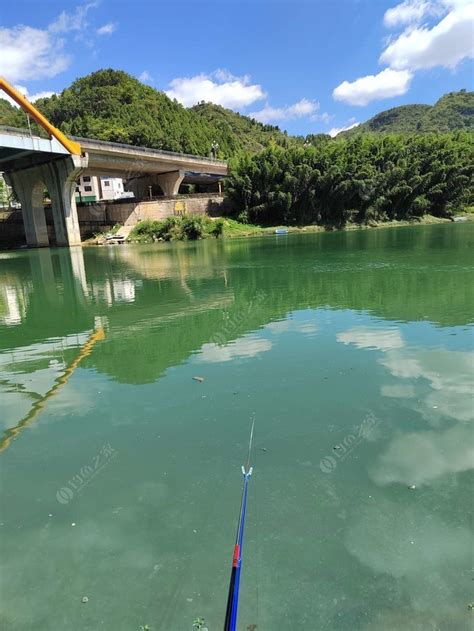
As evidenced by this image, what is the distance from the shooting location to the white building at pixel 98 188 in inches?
3190

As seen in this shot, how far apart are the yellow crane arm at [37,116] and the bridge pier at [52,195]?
1001 mm

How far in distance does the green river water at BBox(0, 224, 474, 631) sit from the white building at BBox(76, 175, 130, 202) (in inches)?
3092

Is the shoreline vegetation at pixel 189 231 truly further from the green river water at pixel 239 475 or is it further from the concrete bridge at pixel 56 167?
the green river water at pixel 239 475

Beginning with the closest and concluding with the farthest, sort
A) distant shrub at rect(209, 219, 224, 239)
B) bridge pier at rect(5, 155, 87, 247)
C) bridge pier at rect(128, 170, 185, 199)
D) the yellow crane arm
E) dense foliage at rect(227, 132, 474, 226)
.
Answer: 1. the yellow crane arm
2. bridge pier at rect(5, 155, 87, 247)
3. distant shrub at rect(209, 219, 224, 239)
4. dense foliage at rect(227, 132, 474, 226)
5. bridge pier at rect(128, 170, 185, 199)

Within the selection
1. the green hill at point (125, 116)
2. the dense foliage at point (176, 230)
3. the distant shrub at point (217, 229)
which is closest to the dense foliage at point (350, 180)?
the distant shrub at point (217, 229)

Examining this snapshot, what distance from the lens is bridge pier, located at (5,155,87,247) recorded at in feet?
140

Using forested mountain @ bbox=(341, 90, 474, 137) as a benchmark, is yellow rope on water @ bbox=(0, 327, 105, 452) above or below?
below

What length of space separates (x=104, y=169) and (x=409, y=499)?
56.9 metres

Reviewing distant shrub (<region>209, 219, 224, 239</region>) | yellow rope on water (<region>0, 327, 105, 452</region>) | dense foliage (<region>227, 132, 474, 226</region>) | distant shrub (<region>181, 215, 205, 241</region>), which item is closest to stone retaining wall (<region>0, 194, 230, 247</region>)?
dense foliage (<region>227, 132, 474, 226</region>)

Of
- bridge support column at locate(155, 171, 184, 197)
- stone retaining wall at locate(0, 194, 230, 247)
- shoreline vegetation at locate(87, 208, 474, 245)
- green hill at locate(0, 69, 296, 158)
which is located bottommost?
shoreline vegetation at locate(87, 208, 474, 245)

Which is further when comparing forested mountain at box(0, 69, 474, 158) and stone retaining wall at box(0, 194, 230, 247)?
forested mountain at box(0, 69, 474, 158)

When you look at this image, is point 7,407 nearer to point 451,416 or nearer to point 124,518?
point 124,518

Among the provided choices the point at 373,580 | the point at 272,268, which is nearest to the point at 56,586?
the point at 373,580

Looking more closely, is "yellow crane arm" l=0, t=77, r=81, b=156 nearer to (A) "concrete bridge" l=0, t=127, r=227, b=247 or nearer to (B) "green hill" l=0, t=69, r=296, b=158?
(A) "concrete bridge" l=0, t=127, r=227, b=247
